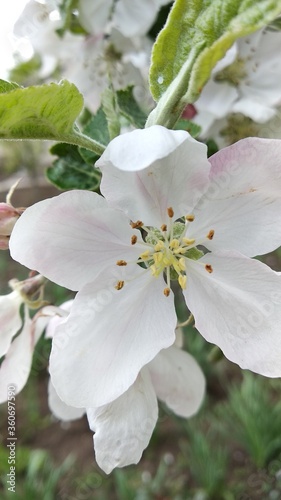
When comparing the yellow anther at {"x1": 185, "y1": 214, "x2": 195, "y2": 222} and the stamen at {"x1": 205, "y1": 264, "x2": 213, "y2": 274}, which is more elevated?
the yellow anther at {"x1": 185, "y1": 214, "x2": 195, "y2": 222}

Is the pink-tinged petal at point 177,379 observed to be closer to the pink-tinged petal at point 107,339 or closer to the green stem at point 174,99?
the pink-tinged petal at point 107,339

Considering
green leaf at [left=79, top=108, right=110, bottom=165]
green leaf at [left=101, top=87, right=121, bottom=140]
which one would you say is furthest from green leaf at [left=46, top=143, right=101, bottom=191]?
green leaf at [left=101, top=87, right=121, bottom=140]

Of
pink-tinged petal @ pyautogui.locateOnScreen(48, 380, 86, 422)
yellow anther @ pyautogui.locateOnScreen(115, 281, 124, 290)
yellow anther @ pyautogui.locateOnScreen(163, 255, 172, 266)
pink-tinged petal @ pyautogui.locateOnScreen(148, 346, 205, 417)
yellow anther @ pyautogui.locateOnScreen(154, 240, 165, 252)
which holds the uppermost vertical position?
yellow anther @ pyautogui.locateOnScreen(154, 240, 165, 252)

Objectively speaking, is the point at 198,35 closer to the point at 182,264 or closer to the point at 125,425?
the point at 182,264

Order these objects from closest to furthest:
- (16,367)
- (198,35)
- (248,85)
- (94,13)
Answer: (198,35) < (16,367) < (94,13) < (248,85)

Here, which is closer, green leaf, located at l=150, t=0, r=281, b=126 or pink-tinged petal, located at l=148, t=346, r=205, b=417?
green leaf, located at l=150, t=0, r=281, b=126

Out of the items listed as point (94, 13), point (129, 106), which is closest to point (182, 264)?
point (129, 106)

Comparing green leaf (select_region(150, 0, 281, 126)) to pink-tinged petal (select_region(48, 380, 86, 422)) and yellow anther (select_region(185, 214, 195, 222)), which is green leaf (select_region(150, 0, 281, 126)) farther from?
pink-tinged petal (select_region(48, 380, 86, 422))
